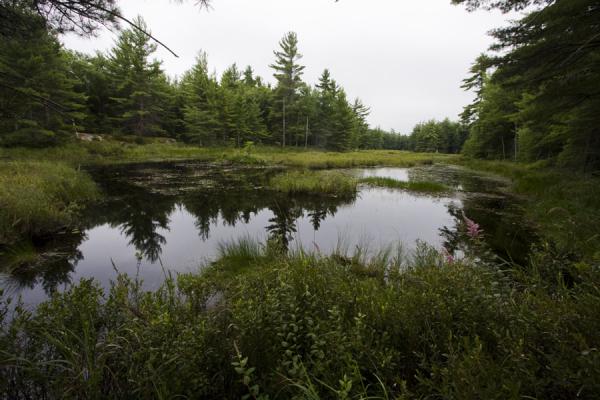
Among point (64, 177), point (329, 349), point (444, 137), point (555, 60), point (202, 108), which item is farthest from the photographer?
point (444, 137)

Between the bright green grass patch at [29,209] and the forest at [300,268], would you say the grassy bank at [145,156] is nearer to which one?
the forest at [300,268]

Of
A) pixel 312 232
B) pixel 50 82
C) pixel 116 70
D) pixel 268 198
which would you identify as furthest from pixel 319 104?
pixel 312 232

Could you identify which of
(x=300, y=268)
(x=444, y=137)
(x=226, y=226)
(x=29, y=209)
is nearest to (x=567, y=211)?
(x=300, y=268)

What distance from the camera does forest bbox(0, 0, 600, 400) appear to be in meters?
1.66

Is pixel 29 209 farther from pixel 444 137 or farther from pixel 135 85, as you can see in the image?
pixel 444 137

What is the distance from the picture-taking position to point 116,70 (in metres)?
30.6

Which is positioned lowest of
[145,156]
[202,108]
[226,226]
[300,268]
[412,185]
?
[226,226]

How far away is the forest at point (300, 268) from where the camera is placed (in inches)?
65.5

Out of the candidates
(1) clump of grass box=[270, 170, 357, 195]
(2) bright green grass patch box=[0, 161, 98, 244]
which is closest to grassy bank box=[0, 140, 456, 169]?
(1) clump of grass box=[270, 170, 357, 195]

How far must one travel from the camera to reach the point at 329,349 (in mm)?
1888

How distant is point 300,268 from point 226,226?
4571 millimetres

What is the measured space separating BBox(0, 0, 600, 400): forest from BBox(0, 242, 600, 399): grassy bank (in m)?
0.02

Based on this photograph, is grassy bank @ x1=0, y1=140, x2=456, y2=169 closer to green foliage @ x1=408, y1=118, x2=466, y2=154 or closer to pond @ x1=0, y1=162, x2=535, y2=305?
pond @ x1=0, y1=162, x2=535, y2=305

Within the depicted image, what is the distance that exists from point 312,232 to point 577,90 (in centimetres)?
882
